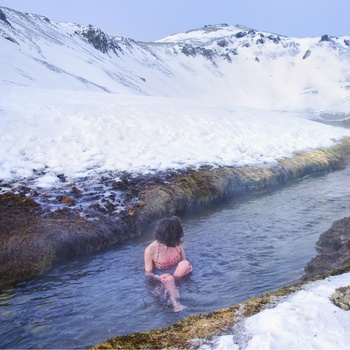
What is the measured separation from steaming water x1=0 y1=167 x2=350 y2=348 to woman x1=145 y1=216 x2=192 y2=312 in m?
0.24

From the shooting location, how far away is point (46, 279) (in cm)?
854

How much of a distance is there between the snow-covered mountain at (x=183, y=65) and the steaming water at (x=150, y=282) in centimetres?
2503

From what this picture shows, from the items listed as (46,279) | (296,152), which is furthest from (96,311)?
(296,152)

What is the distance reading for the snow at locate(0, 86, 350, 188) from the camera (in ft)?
45.9

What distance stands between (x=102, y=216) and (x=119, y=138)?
6.73m

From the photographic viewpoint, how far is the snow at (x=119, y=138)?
14.0m

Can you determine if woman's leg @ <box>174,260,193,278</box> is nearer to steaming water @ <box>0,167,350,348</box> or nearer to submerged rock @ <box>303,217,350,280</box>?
Answer: steaming water @ <box>0,167,350,348</box>

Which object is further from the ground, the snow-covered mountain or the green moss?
the snow-covered mountain

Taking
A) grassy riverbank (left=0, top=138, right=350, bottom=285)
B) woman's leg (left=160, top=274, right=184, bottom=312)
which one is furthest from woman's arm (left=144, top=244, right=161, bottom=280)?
grassy riverbank (left=0, top=138, right=350, bottom=285)

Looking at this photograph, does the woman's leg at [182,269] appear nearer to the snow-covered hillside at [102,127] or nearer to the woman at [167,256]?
the woman at [167,256]

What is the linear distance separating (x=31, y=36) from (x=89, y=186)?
57.8 metres

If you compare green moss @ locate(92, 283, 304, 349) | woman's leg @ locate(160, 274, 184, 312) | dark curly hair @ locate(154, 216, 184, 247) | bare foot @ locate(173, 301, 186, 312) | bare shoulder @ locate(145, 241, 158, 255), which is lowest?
bare foot @ locate(173, 301, 186, 312)

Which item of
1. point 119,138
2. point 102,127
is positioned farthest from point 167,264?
point 102,127

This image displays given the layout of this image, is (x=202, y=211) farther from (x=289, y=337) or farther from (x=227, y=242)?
(x=289, y=337)
